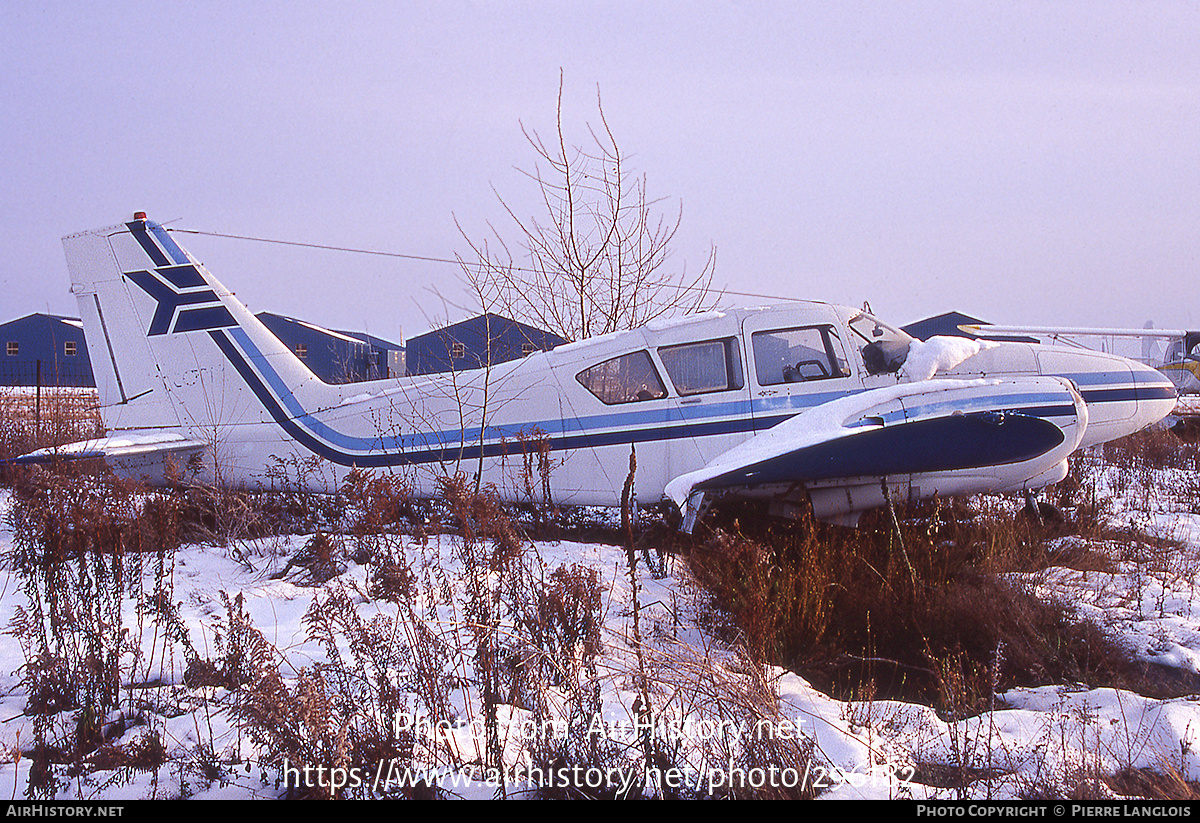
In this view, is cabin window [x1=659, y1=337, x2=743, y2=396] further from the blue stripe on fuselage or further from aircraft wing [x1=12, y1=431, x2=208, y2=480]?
aircraft wing [x1=12, y1=431, x2=208, y2=480]

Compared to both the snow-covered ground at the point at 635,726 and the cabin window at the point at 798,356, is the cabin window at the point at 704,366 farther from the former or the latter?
the snow-covered ground at the point at 635,726


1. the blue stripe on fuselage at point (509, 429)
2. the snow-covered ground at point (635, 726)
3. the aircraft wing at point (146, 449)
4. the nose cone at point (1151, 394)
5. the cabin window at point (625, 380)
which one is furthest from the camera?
the aircraft wing at point (146, 449)

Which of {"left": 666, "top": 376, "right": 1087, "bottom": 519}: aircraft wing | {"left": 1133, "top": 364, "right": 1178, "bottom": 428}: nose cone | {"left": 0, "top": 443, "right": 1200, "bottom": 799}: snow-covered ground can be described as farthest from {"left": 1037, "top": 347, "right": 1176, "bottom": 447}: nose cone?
{"left": 0, "top": 443, "right": 1200, "bottom": 799}: snow-covered ground

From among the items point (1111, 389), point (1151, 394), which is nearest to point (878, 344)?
point (1111, 389)

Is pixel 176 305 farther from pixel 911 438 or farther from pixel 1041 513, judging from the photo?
pixel 1041 513

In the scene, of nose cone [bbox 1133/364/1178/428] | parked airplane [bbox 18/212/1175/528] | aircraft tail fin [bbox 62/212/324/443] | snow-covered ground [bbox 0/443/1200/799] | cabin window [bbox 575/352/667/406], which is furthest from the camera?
aircraft tail fin [bbox 62/212/324/443]

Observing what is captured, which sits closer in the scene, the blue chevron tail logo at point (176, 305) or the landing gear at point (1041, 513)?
the landing gear at point (1041, 513)

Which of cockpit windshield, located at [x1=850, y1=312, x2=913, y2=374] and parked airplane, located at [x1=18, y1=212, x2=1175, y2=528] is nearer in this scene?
parked airplane, located at [x1=18, y1=212, x2=1175, y2=528]

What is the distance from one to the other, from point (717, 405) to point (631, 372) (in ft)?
2.52

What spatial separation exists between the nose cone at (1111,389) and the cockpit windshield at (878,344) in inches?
48.0

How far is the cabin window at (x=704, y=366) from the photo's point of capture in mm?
5695

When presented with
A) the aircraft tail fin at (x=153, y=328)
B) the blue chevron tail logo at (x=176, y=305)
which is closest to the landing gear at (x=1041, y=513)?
the aircraft tail fin at (x=153, y=328)

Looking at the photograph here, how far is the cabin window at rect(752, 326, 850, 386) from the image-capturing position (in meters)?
5.71

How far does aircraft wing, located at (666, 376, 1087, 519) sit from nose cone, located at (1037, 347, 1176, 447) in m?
1.05
